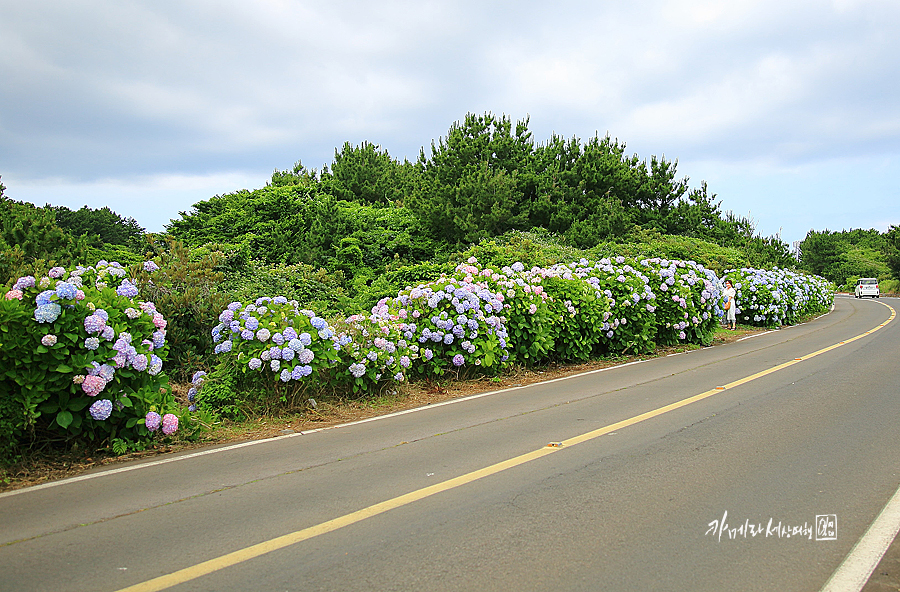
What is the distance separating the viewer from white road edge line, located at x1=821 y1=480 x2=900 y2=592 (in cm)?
→ 362

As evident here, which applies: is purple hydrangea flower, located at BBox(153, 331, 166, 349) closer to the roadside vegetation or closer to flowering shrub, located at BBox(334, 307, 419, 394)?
the roadside vegetation

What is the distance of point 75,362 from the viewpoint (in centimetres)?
595

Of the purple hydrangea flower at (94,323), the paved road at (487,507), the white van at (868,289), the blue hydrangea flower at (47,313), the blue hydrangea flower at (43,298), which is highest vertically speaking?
the blue hydrangea flower at (43,298)

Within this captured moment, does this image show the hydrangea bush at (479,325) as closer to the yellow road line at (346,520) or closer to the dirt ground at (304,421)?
the dirt ground at (304,421)

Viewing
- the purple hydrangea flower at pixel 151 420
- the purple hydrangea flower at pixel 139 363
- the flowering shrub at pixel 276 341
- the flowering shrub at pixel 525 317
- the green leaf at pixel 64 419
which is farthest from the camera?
the flowering shrub at pixel 525 317

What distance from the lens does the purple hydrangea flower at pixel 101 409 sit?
20.0 ft

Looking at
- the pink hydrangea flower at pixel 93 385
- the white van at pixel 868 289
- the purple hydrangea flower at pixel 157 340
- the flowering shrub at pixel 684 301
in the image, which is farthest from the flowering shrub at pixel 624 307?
the white van at pixel 868 289

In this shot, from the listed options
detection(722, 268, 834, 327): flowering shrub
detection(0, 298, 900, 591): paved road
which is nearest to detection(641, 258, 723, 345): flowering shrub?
detection(0, 298, 900, 591): paved road

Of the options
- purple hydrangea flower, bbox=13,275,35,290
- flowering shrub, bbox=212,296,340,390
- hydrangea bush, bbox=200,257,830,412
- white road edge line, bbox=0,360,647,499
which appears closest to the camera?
white road edge line, bbox=0,360,647,499

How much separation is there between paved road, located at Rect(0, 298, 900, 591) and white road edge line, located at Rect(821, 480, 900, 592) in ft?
0.20

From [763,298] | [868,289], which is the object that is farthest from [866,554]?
[868,289]

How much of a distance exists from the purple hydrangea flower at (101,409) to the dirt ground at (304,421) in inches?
18.9

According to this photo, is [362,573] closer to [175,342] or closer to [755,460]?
[755,460]

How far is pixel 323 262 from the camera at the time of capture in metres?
27.5
